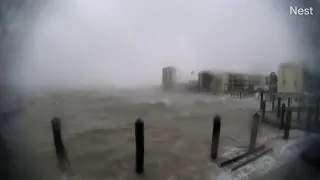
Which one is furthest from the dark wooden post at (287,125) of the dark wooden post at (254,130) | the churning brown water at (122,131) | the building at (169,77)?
the building at (169,77)

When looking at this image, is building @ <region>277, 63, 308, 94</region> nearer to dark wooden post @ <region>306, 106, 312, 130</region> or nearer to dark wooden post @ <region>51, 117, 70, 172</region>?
dark wooden post @ <region>306, 106, 312, 130</region>

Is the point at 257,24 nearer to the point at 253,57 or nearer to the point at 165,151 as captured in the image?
the point at 253,57

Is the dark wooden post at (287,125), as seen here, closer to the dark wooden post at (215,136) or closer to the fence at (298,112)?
the fence at (298,112)

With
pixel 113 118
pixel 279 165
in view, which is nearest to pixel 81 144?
pixel 113 118

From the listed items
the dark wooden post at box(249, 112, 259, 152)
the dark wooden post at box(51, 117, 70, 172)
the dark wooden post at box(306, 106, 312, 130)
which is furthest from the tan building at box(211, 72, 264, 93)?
the dark wooden post at box(51, 117, 70, 172)

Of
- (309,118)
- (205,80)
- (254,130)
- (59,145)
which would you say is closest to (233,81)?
(205,80)

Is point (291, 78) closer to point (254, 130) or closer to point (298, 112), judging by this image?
point (298, 112)
